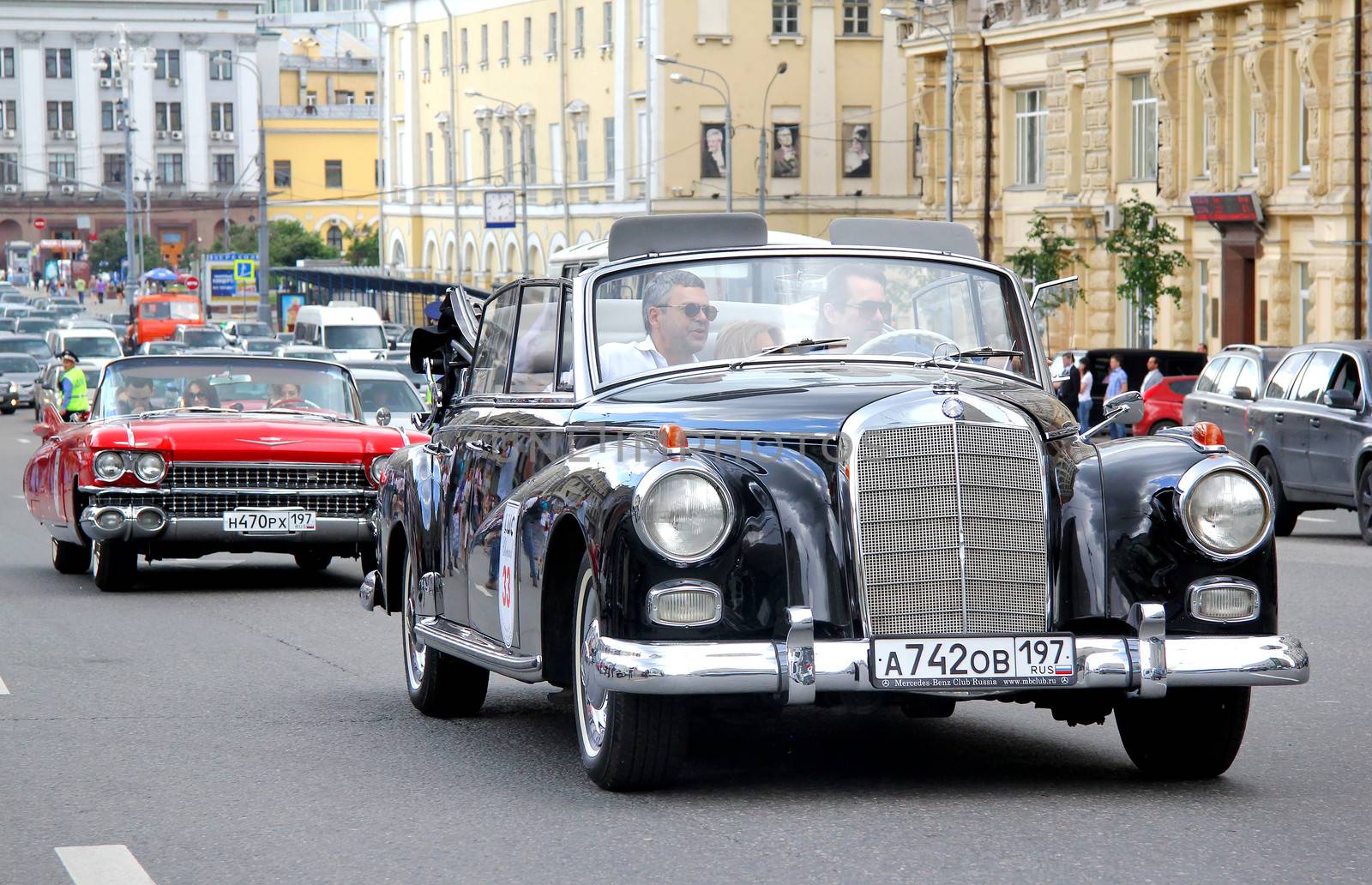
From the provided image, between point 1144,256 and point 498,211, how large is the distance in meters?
27.9

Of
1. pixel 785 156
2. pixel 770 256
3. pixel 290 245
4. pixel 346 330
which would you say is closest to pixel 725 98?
pixel 785 156

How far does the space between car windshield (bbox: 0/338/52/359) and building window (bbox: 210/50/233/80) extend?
86621mm

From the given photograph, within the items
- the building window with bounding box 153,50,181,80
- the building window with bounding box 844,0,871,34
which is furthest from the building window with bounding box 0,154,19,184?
the building window with bounding box 844,0,871,34

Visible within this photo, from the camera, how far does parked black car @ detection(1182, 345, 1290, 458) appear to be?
77.3 ft

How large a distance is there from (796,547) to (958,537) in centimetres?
49

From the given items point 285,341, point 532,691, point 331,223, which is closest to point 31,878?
point 532,691

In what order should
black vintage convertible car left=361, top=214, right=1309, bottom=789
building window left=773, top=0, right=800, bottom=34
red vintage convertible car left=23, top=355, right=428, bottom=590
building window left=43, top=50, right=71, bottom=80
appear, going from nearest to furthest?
black vintage convertible car left=361, top=214, right=1309, bottom=789 → red vintage convertible car left=23, top=355, right=428, bottom=590 → building window left=773, top=0, right=800, bottom=34 → building window left=43, top=50, right=71, bottom=80

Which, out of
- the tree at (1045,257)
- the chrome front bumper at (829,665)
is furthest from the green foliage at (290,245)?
the chrome front bumper at (829,665)

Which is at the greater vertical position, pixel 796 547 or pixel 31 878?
pixel 796 547

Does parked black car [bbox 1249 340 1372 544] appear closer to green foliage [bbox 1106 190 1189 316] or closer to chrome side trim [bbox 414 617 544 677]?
chrome side trim [bbox 414 617 544 677]

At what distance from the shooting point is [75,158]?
478 ft

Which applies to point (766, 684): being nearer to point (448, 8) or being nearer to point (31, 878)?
point (31, 878)

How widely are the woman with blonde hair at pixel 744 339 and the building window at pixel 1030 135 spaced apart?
47196 millimetres

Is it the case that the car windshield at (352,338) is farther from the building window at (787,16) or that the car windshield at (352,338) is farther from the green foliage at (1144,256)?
the building window at (787,16)
